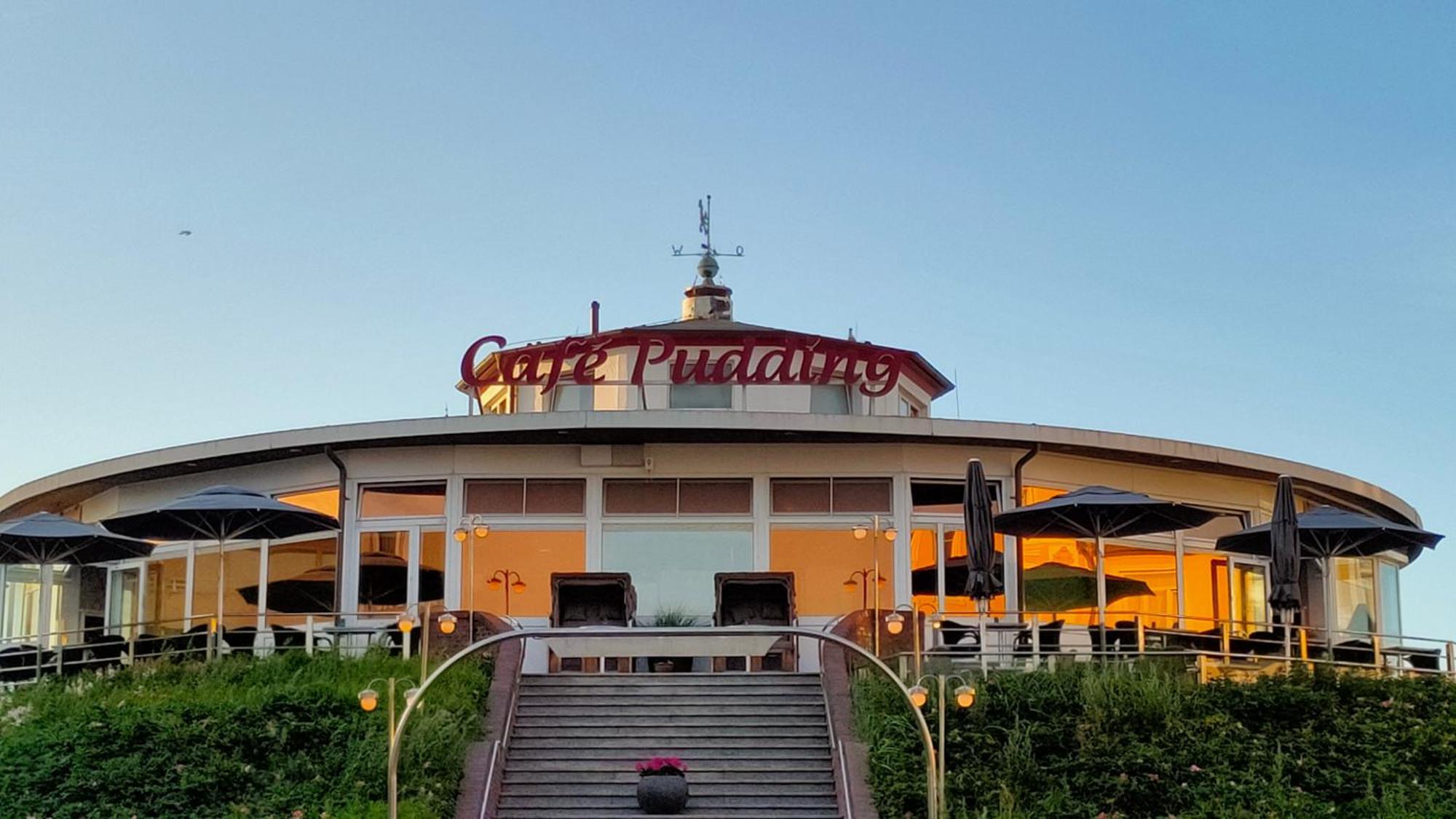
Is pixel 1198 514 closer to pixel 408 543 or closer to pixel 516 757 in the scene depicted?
pixel 516 757

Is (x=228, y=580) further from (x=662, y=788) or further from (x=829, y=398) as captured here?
(x=662, y=788)

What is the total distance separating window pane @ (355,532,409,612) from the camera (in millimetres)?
23734

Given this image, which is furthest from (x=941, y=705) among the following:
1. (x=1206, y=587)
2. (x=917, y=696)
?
(x=1206, y=587)

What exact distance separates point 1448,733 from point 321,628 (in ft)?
39.9

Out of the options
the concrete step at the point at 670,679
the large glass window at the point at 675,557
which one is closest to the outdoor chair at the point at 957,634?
the concrete step at the point at 670,679

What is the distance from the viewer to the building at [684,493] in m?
23.4

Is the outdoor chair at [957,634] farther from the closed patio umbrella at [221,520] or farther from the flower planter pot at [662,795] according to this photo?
the closed patio umbrella at [221,520]

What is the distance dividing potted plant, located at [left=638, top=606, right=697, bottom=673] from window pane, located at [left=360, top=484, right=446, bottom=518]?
3.34 metres

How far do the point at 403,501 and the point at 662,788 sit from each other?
934 cm

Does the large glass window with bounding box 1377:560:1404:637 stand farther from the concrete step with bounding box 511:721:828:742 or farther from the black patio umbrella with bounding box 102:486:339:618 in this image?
the black patio umbrella with bounding box 102:486:339:618

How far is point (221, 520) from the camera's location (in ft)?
69.1

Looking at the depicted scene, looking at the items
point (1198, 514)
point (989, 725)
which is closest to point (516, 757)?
point (989, 725)

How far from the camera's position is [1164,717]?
666 inches

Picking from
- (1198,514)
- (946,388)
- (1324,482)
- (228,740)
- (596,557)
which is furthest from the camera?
(946,388)
